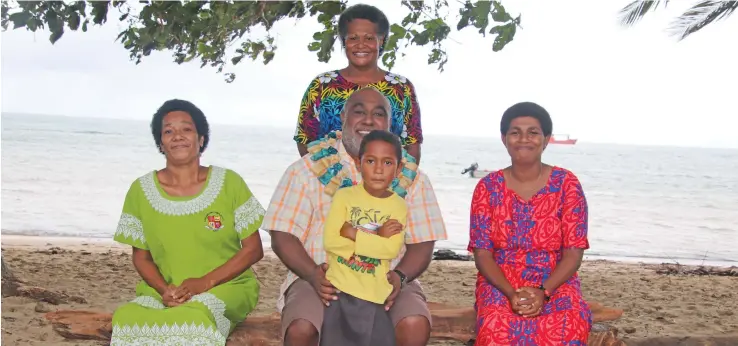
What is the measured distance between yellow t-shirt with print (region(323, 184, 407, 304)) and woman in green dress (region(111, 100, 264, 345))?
0.51 m

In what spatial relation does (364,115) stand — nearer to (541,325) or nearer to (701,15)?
(541,325)

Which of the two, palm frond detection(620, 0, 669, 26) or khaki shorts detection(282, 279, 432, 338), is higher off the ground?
palm frond detection(620, 0, 669, 26)

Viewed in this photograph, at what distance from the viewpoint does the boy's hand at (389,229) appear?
9.70ft

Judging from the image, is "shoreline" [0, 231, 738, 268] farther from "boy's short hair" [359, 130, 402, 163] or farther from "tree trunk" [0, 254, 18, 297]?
"boy's short hair" [359, 130, 402, 163]

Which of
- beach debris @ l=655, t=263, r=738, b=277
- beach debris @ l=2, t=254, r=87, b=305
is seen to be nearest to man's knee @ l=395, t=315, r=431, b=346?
beach debris @ l=2, t=254, r=87, b=305

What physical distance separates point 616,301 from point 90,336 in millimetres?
5259

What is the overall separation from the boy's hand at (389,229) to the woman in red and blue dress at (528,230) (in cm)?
62

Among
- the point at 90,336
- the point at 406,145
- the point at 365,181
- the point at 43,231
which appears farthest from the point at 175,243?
the point at 43,231

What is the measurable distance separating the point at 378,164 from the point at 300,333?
72 centimetres

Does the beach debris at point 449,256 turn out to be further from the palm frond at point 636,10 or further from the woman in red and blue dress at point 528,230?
the woman in red and blue dress at point 528,230

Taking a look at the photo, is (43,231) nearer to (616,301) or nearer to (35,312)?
(35,312)

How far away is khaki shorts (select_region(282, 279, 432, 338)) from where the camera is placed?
9.78 ft

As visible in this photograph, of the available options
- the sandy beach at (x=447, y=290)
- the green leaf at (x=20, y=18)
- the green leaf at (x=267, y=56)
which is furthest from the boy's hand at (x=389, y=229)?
the green leaf at (x=267, y=56)

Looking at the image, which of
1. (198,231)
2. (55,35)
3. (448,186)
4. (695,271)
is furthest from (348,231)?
(448,186)
